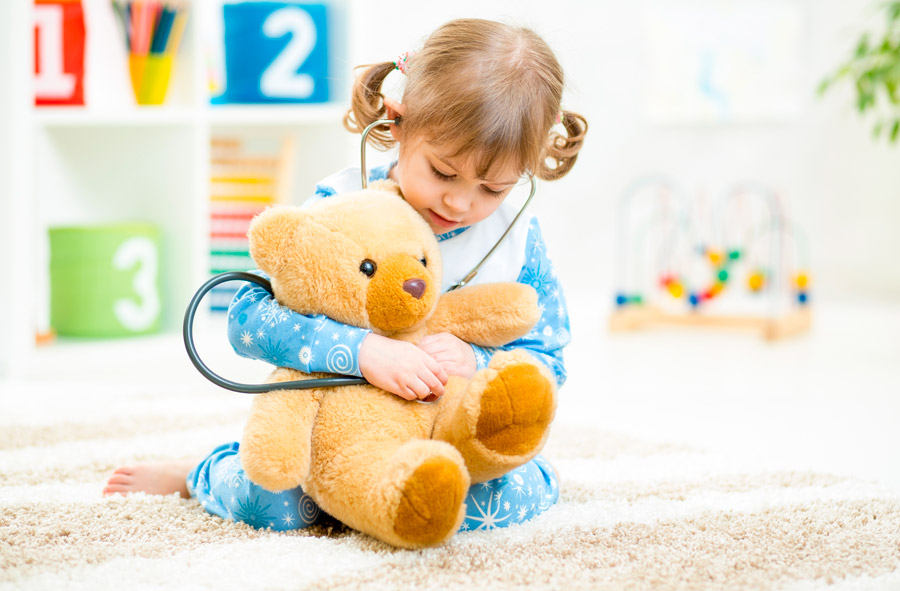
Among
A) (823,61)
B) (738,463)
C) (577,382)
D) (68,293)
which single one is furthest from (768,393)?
(823,61)

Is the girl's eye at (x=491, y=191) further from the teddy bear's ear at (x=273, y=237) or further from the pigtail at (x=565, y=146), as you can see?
the teddy bear's ear at (x=273, y=237)

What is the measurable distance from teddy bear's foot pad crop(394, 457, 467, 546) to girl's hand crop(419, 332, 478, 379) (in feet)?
0.43

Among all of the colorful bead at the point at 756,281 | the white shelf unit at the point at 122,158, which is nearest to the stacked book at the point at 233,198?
the white shelf unit at the point at 122,158

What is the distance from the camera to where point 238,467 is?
880 millimetres

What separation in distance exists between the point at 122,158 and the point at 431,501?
155cm

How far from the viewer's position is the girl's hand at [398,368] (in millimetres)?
793

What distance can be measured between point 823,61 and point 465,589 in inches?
130

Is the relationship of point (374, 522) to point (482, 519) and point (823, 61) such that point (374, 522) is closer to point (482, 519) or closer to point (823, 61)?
point (482, 519)

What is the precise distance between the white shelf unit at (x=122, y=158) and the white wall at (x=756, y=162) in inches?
62.7

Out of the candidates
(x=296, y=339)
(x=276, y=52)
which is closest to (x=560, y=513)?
(x=296, y=339)

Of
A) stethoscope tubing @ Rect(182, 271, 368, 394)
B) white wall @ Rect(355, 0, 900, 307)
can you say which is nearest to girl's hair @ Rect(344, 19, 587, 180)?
stethoscope tubing @ Rect(182, 271, 368, 394)

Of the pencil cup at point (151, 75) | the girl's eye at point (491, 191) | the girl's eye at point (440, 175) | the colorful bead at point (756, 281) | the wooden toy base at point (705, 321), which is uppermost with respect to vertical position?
the pencil cup at point (151, 75)

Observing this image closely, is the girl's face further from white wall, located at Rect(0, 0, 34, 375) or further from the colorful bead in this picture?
the colorful bead

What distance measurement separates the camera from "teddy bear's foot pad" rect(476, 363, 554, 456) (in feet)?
2.40
